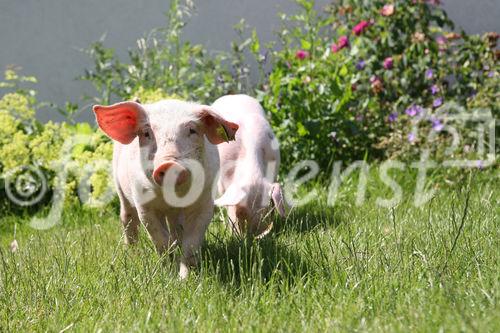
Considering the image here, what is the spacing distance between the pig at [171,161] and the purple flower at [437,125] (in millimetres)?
2550

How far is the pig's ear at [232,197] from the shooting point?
331 centimetres

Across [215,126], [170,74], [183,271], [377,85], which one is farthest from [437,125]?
[183,271]

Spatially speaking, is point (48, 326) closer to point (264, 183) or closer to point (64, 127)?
point (264, 183)

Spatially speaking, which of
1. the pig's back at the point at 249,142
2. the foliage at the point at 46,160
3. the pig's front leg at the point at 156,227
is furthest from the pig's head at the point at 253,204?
the foliage at the point at 46,160

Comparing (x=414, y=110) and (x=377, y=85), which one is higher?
(x=377, y=85)

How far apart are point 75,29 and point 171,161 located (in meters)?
5.27

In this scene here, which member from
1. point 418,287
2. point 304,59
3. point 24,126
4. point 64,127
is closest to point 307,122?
point 304,59

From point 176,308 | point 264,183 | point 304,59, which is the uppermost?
point 304,59

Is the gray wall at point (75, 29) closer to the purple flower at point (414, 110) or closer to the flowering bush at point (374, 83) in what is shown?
the flowering bush at point (374, 83)

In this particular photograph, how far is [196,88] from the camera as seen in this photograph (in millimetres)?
6484

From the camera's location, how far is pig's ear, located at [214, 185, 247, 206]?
3.31 m

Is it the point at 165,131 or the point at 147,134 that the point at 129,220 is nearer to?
the point at 147,134

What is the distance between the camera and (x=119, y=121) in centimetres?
307

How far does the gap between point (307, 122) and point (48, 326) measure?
3334 millimetres
